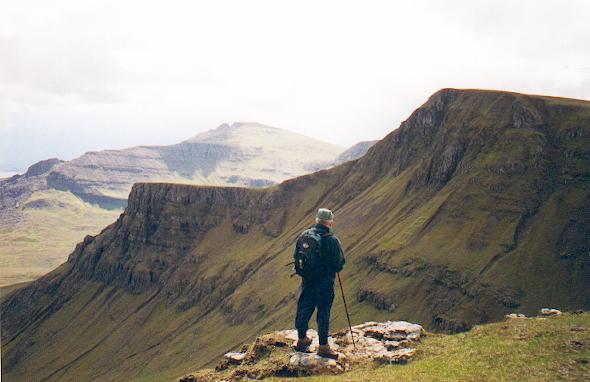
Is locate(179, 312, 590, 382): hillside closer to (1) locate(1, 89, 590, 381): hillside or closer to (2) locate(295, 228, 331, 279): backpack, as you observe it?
(2) locate(295, 228, 331, 279): backpack

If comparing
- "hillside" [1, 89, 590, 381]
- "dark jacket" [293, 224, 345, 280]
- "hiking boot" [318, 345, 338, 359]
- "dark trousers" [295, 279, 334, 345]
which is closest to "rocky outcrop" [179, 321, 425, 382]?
"hiking boot" [318, 345, 338, 359]

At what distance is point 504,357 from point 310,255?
9046 millimetres

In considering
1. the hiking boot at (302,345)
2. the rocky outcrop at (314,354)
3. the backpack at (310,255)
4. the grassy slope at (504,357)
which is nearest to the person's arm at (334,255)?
the backpack at (310,255)

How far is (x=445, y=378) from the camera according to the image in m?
18.4

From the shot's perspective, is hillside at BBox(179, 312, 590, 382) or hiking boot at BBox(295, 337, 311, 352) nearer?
hillside at BBox(179, 312, 590, 382)

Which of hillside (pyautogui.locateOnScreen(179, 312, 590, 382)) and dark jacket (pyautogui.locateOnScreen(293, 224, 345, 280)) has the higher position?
dark jacket (pyautogui.locateOnScreen(293, 224, 345, 280))

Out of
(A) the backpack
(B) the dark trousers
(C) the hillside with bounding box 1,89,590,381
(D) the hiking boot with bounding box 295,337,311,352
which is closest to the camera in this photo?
(A) the backpack

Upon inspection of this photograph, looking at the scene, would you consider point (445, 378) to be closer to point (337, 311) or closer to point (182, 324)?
point (337, 311)

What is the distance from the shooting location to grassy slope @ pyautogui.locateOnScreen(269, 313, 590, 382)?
18250mm

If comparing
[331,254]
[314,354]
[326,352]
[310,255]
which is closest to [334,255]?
[331,254]

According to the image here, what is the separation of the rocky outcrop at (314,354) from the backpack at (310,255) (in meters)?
3.78

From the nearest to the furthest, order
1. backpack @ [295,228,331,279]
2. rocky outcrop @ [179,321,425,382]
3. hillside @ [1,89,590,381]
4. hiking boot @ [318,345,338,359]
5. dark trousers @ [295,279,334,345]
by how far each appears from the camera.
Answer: rocky outcrop @ [179,321,425,382] → hiking boot @ [318,345,338,359] → backpack @ [295,228,331,279] → dark trousers @ [295,279,334,345] → hillside @ [1,89,590,381]

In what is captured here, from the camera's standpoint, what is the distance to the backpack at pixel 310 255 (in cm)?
2259

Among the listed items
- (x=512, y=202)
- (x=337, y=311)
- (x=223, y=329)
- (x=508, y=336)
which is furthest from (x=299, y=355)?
(x=223, y=329)
